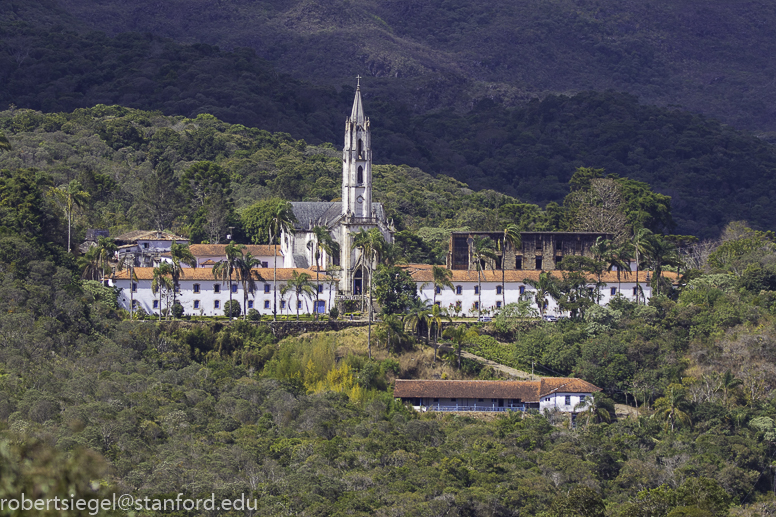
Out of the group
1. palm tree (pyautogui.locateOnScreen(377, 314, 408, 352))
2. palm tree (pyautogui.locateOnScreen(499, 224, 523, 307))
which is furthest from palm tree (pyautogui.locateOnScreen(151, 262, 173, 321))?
palm tree (pyautogui.locateOnScreen(499, 224, 523, 307))

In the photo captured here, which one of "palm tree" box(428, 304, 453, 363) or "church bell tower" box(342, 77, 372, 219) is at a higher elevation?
"church bell tower" box(342, 77, 372, 219)

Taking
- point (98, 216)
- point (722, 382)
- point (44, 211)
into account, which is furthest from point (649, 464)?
point (98, 216)

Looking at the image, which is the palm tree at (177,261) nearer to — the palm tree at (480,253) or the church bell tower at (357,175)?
the church bell tower at (357,175)

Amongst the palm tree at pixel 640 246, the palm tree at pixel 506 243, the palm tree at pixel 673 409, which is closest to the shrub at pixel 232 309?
the palm tree at pixel 506 243

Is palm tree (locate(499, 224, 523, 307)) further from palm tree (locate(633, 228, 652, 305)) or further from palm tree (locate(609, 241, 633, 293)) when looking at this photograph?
palm tree (locate(633, 228, 652, 305))

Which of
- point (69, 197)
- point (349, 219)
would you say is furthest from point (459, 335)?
point (69, 197)

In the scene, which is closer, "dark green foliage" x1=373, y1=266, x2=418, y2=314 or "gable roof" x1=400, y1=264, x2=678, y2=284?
"dark green foliage" x1=373, y1=266, x2=418, y2=314

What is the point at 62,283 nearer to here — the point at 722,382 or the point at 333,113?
the point at 722,382
